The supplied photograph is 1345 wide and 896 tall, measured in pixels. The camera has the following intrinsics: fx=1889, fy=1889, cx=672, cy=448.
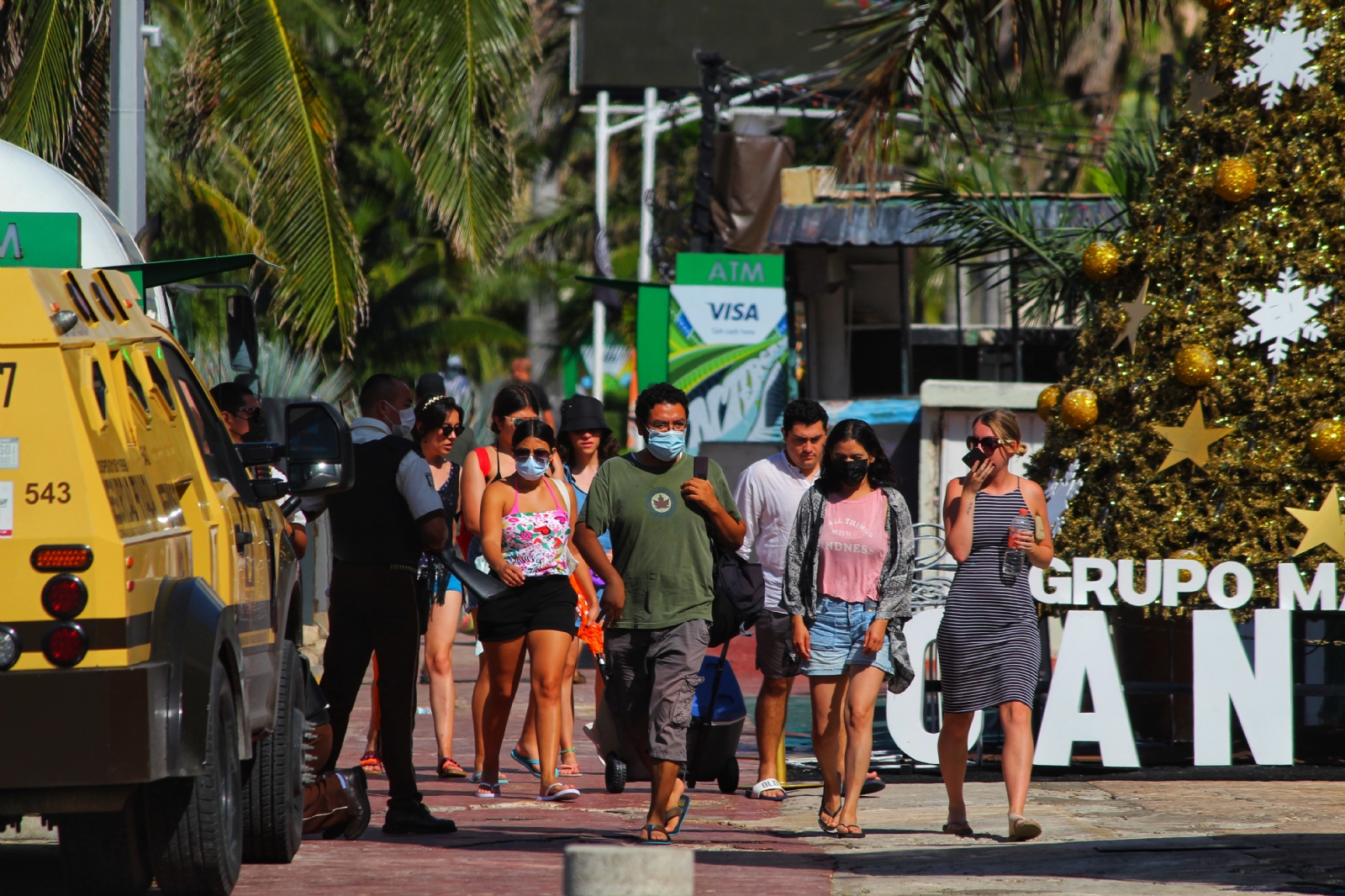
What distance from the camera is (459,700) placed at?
13.2 metres

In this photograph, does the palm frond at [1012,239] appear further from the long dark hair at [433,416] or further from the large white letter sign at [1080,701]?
the long dark hair at [433,416]

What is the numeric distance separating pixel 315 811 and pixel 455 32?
9.86 meters

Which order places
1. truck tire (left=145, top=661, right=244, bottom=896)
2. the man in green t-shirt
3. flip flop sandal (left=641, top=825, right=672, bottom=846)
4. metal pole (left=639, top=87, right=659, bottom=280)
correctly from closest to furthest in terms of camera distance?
truck tire (left=145, top=661, right=244, bottom=896)
flip flop sandal (left=641, top=825, right=672, bottom=846)
the man in green t-shirt
metal pole (left=639, top=87, right=659, bottom=280)

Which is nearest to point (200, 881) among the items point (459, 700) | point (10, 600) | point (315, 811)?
point (10, 600)

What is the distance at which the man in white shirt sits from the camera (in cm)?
892

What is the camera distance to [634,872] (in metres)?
4.27

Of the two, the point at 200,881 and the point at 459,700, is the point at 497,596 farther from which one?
the point at 459,700

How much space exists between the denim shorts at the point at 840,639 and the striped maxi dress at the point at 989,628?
31 centimetres

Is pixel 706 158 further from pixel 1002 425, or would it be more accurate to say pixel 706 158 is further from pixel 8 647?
pixel 8 647

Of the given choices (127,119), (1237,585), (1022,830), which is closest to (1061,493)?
(1237,585)

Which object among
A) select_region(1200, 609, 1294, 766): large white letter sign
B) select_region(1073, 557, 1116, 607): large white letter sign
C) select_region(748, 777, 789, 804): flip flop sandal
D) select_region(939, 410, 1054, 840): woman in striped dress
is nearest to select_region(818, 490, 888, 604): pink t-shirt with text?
select_region(939, 410, 1054, 840): woman in striped dress

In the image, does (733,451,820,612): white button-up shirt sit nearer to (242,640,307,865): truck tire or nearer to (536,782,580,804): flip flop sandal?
(536,782,580,804): flip flop sandal

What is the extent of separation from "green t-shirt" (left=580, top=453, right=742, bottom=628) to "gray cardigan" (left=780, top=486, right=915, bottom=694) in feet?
1.33

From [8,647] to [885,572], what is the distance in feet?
13.1
